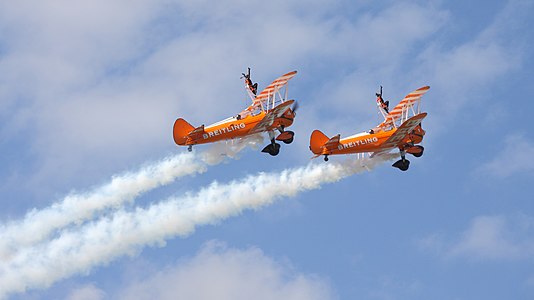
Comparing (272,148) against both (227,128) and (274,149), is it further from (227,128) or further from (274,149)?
(227,128)

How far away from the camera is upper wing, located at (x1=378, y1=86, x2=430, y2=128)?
12825cm

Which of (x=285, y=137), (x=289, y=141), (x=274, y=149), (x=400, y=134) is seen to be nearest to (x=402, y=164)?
(x=400, y=134)

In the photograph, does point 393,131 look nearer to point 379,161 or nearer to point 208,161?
point 379,161

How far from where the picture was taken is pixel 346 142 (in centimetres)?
12469

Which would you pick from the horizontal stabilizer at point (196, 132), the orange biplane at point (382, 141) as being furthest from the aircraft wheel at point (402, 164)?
the horizontal stabilizer at point (196, 132)

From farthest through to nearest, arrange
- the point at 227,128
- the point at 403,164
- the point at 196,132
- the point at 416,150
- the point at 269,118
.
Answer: the point at 403,164 < the point at 416,150 < the point at 269,118 < the point at 227,128 < the point at 196,132

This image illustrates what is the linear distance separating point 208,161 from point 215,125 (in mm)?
3197

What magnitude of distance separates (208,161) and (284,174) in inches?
255

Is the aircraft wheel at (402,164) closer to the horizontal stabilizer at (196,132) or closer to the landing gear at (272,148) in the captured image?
the landing gear at (272,148)

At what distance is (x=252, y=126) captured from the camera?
125 m

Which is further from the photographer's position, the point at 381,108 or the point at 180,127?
the point at 381,108

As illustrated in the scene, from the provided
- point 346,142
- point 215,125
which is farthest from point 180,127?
point 346,142

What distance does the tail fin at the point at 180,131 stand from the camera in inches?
4855

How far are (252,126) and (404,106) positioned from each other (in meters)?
12.0
